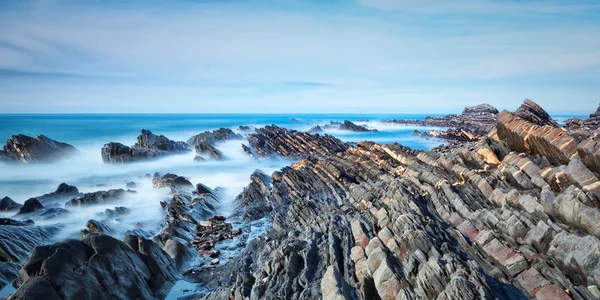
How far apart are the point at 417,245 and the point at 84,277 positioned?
1144 cm

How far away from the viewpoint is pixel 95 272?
1319 cm

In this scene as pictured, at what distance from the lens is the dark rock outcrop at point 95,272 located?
38.8 ft

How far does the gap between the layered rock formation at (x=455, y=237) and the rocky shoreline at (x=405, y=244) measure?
5 centimetres

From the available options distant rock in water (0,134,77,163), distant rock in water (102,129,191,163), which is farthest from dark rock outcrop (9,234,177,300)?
distant rock in water (0,134,77,163)

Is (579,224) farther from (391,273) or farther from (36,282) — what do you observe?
(36,282)

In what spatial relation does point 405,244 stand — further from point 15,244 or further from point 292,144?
point 292,144

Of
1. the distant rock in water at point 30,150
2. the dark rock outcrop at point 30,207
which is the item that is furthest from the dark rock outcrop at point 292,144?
the dark rock outcrop at point 30,207

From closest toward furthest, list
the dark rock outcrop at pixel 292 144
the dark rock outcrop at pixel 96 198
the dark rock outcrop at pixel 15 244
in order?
1. the dark rock outcrop at pixel 15 244
2. the dark rock outcrop at pixel 96 198
3. the dark rock outcrop at pixel 292 144

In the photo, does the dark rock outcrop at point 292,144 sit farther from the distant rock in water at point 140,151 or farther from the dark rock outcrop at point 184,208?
the dark rock outcrop at point 184,208

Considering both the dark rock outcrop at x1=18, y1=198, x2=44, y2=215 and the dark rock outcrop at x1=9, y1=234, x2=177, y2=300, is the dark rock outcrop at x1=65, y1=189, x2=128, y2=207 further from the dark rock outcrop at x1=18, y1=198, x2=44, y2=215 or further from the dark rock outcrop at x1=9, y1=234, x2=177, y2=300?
the dark rock outcrop at x1=9, y1=234, x2=177, y2=300

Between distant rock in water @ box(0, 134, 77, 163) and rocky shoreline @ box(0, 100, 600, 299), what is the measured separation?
38710 mm

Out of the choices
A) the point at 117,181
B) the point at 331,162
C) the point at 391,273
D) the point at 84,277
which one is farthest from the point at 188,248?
the point at 117,181

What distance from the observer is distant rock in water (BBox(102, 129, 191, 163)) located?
54.0 m

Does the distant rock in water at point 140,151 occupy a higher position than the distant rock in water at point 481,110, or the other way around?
the distant rock in water at point 481,110
